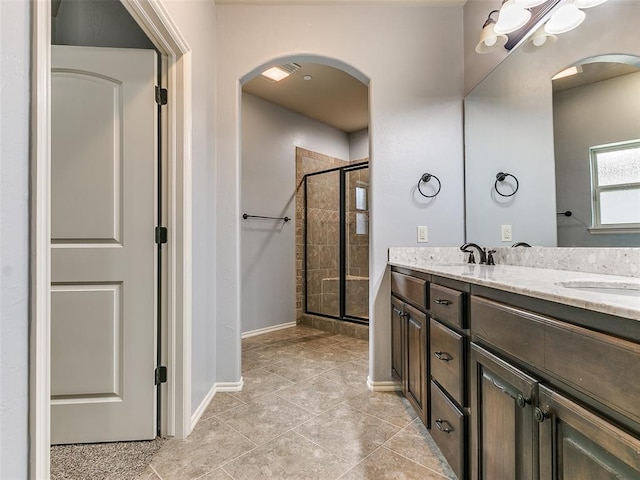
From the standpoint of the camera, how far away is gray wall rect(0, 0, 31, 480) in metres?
0.68

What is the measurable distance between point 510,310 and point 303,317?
10.8 ft

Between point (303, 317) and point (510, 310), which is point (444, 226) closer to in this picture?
point (510, 310)

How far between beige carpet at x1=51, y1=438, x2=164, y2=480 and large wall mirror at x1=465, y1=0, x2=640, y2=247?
220 centimetres

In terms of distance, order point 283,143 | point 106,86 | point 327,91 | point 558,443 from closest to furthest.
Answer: point 558,443 → point 106,86 → point 327,91 → point 283,143

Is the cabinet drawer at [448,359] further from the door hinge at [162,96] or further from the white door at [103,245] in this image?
the door hinge at [162,96]

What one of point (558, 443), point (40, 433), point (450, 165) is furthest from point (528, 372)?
point (450, 165)

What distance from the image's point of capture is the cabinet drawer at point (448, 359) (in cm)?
121

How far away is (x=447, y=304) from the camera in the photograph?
4.31 ft

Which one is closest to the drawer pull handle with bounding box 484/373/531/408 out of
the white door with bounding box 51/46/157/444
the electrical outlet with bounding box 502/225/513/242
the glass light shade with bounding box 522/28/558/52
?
the electrical outlet with bounding box 502/225/513/242

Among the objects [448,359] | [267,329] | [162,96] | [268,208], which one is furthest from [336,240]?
[448,359]

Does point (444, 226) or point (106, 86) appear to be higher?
point (106, 86)

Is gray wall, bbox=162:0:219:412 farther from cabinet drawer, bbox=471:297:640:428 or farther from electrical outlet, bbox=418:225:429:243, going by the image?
cabinet drawer, bbox=471:297:640:428

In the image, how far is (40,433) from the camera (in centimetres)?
77

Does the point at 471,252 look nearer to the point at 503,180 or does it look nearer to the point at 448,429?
the point at 503,180
